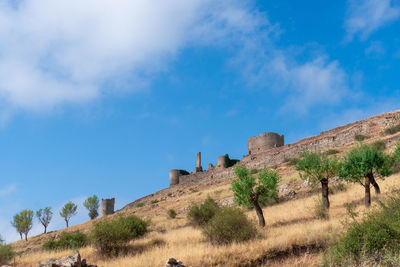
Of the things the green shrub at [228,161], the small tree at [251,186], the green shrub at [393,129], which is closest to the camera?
the small tree at [251,186]

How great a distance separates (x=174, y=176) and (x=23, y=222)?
3329cm

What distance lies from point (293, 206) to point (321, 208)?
4.48 metres

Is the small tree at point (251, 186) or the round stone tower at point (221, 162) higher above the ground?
the round stone tower at point (221, 162)

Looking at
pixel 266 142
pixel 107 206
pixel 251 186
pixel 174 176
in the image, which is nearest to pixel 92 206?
pixel 107 206

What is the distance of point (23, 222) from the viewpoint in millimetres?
53031

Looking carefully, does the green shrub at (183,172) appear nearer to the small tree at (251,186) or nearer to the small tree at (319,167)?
the small tree at (319,167)

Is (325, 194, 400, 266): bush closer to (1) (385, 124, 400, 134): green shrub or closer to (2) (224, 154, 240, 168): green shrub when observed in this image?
(1) (385, 124, 400, 134): green shrub

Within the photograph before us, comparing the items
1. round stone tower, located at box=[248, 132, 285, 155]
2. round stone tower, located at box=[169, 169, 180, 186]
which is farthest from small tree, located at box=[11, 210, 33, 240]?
round stone tower, located at box=[248, 132, 285, 155]

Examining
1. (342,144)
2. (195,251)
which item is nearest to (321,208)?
(195,251)

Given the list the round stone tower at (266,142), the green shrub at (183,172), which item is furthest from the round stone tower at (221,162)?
the green shrub at (183,172)

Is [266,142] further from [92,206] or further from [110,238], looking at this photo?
[110,238]

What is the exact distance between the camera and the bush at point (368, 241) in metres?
8.40

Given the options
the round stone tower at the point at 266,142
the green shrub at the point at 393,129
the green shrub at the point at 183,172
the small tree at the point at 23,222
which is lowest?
the small tree at the point at 23,222

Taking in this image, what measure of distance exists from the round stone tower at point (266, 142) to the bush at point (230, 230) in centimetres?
5288
